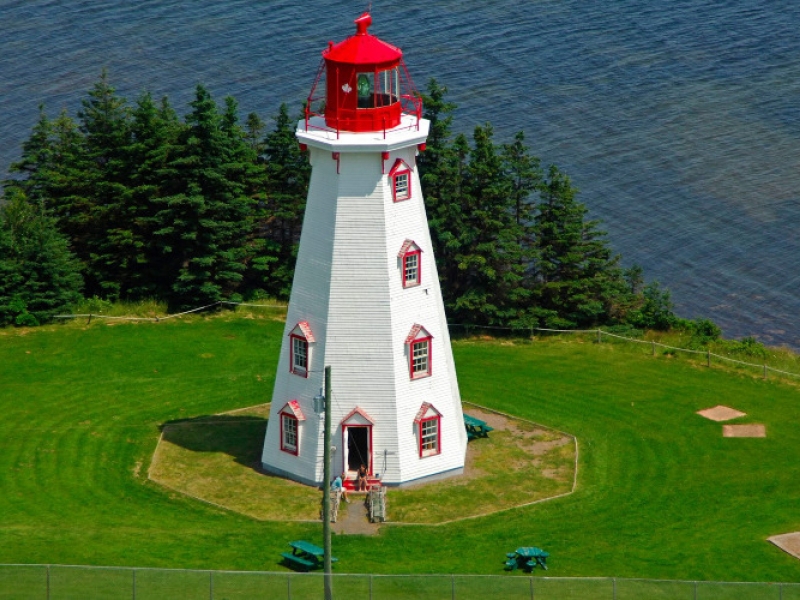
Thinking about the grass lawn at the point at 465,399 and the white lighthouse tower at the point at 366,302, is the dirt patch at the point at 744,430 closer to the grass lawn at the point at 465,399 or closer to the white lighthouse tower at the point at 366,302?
the grass lawn at the point at 465,399

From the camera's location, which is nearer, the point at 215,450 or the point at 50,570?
the point at 50,570

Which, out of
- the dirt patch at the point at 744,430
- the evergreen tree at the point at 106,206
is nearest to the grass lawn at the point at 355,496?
the dirt patch at the point at 744,430

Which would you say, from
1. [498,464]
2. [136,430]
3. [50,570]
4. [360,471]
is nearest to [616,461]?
[498,464]

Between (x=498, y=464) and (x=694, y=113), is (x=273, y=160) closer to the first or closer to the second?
(x=498, y=464)

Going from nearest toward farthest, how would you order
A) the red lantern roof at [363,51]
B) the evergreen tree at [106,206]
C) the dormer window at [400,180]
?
the red lantern roof at [363,51], the dormer window at [400,180], the evergreen tree at [106,206]

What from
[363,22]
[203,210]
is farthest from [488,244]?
[363,22]

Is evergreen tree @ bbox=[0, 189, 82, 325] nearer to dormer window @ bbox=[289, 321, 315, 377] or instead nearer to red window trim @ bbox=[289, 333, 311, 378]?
red window trim @ bbox=[289, 333, 311, 378]
